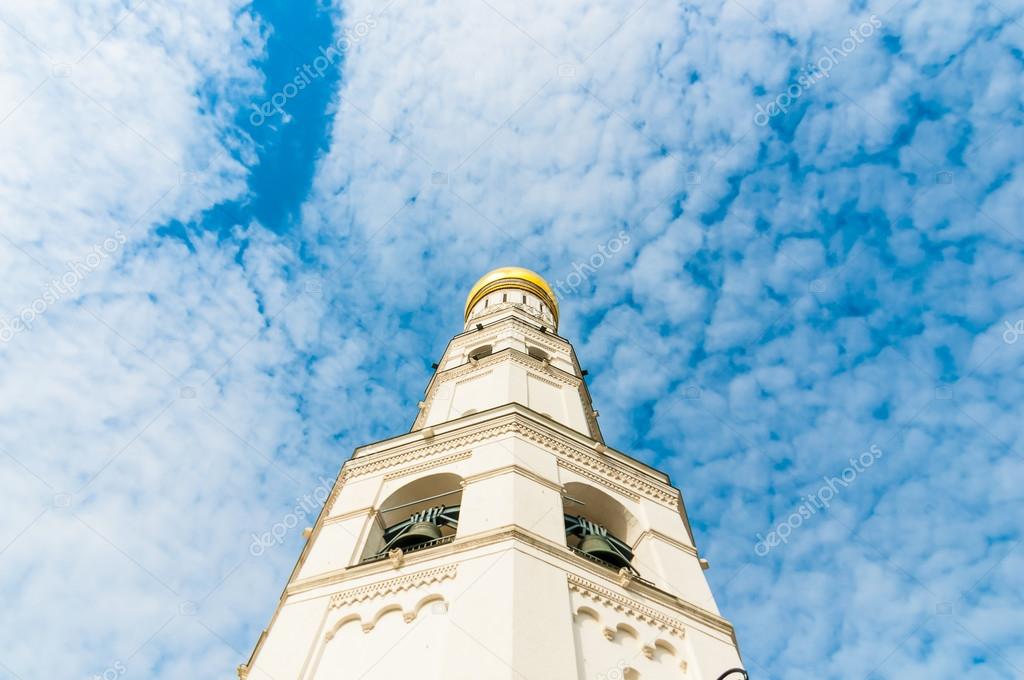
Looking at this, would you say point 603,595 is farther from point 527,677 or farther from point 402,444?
point 402,444

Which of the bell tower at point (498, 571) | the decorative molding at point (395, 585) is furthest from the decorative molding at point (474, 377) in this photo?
the decorative molding at point (395, 585)

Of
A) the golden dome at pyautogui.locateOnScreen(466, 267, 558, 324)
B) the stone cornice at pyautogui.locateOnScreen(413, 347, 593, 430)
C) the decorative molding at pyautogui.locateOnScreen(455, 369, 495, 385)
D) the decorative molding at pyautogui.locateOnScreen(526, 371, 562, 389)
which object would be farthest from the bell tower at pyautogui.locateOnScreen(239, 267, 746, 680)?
the golden dome at pyautogui.locateOnScreen(466, 267, 558, 324)

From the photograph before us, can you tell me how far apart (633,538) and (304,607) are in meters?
7.44

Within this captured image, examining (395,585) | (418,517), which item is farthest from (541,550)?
(418,517)

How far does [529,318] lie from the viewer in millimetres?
34938

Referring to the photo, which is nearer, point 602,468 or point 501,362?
point 602,468

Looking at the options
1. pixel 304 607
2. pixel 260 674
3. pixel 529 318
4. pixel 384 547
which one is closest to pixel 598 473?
pixel 384 547

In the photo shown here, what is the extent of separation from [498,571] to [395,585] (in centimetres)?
200

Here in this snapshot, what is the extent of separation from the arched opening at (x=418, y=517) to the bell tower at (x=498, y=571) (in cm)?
4

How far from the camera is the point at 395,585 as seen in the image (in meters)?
14.5

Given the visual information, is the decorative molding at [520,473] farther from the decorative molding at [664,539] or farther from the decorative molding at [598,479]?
the decorative molding at [664,539]

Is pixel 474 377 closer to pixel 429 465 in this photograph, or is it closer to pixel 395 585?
pixel 429 465

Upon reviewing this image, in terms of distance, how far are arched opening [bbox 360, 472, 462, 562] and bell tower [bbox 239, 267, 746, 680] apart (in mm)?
41

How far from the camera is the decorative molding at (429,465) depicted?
19.3 metres
